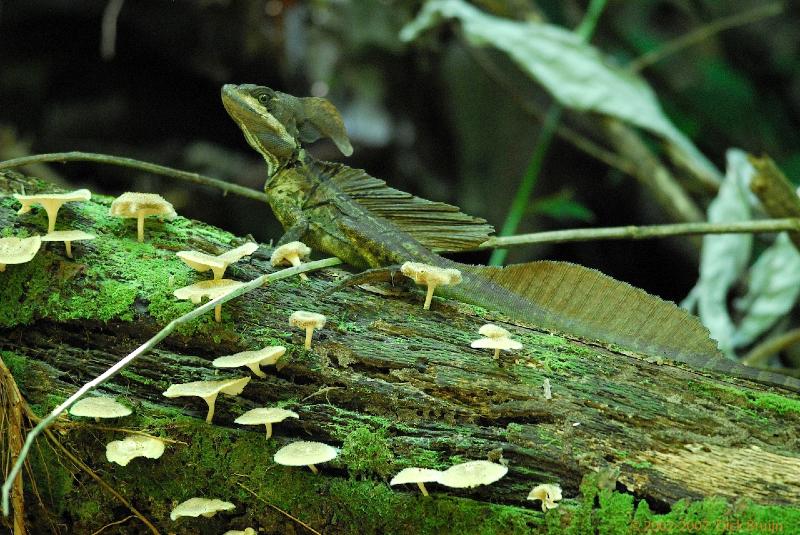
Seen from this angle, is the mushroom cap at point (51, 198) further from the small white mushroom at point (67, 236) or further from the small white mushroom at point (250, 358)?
the small white mushroom at point (250, 358)

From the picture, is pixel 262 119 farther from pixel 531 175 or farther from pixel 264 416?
pixel 531 175

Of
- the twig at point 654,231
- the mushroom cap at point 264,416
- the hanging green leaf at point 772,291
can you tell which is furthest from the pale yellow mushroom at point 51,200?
the hanging green leaf at point 772,291

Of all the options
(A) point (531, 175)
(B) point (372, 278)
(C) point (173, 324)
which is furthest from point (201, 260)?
(A) point (531, 175)

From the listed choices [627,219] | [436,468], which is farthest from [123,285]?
[627,219]

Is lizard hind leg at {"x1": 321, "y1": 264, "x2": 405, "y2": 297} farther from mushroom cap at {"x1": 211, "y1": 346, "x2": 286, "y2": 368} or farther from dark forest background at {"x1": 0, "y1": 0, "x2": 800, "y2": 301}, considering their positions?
dark forest background at {"x1": 0, "y1": 0, "x2": 800, "y2": 301}

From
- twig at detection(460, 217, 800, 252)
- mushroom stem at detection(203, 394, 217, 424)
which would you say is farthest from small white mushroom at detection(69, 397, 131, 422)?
twig at detection(460, 217, 800, 252)

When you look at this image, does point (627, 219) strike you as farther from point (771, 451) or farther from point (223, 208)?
point (771, 451)
